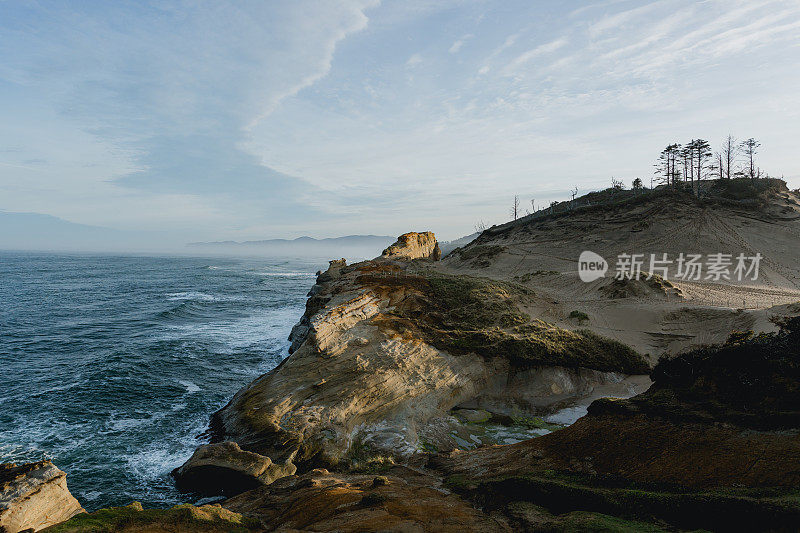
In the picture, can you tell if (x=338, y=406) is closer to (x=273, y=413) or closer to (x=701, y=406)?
(x=273, y=413)

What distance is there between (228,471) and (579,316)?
20078 mm

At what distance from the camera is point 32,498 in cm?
655

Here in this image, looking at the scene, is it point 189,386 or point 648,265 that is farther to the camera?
point 648,265

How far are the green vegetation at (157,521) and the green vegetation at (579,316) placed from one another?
816 inches

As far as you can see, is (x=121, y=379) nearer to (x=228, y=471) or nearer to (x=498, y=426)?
(x=228, y=471)

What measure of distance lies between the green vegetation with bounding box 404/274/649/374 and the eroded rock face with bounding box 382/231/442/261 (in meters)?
26.8

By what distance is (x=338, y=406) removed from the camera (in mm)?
14305

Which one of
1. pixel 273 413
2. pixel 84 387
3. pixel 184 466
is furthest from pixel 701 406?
pixel 84 387

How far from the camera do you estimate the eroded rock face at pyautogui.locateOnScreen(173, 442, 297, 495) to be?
11362 millimetres

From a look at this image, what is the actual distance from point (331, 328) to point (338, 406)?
4465 millimetres

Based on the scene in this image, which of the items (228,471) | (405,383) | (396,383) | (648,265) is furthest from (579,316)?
(648,265)

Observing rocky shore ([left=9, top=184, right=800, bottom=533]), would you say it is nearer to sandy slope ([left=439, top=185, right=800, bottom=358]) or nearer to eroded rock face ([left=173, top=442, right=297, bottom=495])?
eroded rock face ([left=173, top=442, right=297, bottom=495])

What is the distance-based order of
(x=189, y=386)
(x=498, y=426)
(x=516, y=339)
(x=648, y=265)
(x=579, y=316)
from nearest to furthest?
1. (x=498, y=426)
2. (x=516, y=339)
3. (x=189, y=386)
4. (x=579, y=316)
5. (x=648, y=265)

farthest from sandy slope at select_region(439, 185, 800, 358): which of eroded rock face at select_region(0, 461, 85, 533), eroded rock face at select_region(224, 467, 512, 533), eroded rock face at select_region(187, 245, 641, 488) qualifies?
eroded rock face at select_region(0, 461, 85, 533)
